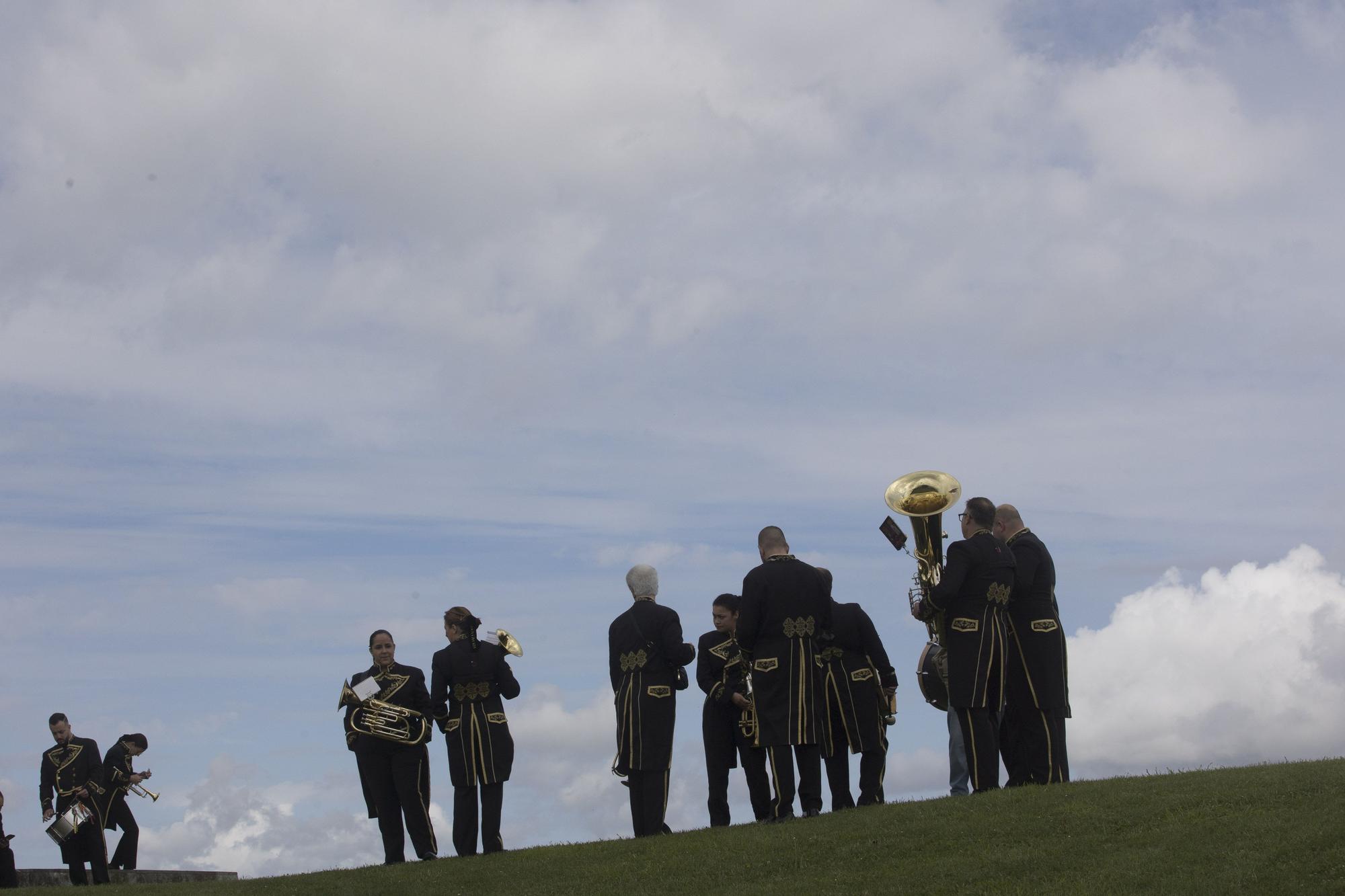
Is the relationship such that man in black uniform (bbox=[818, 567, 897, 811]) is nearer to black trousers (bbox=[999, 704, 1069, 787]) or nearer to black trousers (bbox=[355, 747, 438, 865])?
black trousers (bbox=[999, 704, 1069, 787])

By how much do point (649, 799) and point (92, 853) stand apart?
331 inches

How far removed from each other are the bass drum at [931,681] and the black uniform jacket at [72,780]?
34.4ft

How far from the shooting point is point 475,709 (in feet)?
48.9

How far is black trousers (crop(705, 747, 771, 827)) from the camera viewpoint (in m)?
14.3

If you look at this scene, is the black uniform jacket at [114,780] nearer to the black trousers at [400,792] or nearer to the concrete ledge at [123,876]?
the concrete ledge at [123,876]

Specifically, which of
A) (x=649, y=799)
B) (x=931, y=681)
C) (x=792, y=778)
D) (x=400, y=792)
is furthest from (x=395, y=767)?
(x=931, y=681)

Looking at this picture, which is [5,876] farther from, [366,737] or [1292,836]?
[1292,836]

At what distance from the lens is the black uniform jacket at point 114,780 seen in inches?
756

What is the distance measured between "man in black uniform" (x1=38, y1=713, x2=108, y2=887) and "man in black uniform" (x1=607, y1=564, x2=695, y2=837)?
26.5 ft

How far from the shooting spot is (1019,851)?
10766mm

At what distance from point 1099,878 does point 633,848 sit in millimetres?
4377

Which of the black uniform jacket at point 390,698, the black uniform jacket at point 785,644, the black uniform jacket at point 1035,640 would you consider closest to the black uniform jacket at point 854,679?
the black uniform jacket at point 785,644

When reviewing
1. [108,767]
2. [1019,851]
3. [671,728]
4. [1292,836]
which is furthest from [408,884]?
[108,767]

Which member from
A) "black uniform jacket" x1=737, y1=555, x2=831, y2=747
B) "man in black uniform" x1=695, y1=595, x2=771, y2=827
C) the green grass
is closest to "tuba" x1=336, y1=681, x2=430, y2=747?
the green grass
